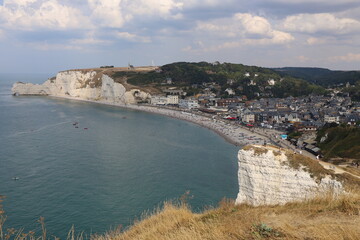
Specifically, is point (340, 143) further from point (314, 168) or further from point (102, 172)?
point (102, 172)

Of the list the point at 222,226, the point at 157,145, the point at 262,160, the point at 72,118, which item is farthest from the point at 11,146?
the point at 222,226

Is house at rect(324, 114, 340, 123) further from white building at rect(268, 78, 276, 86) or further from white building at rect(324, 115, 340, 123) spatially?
white building at rect(268, 78, 276, 86)

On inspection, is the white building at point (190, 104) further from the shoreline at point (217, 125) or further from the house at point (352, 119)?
the house at point (352, 119)

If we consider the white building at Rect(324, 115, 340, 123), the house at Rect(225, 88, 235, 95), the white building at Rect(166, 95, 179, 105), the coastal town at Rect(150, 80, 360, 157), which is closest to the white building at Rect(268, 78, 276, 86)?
the house at Rect(225, 88, 235, 95)

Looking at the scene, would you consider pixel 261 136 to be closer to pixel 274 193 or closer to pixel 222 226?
pixel 274 193

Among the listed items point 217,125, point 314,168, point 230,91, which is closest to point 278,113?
point 217,125
